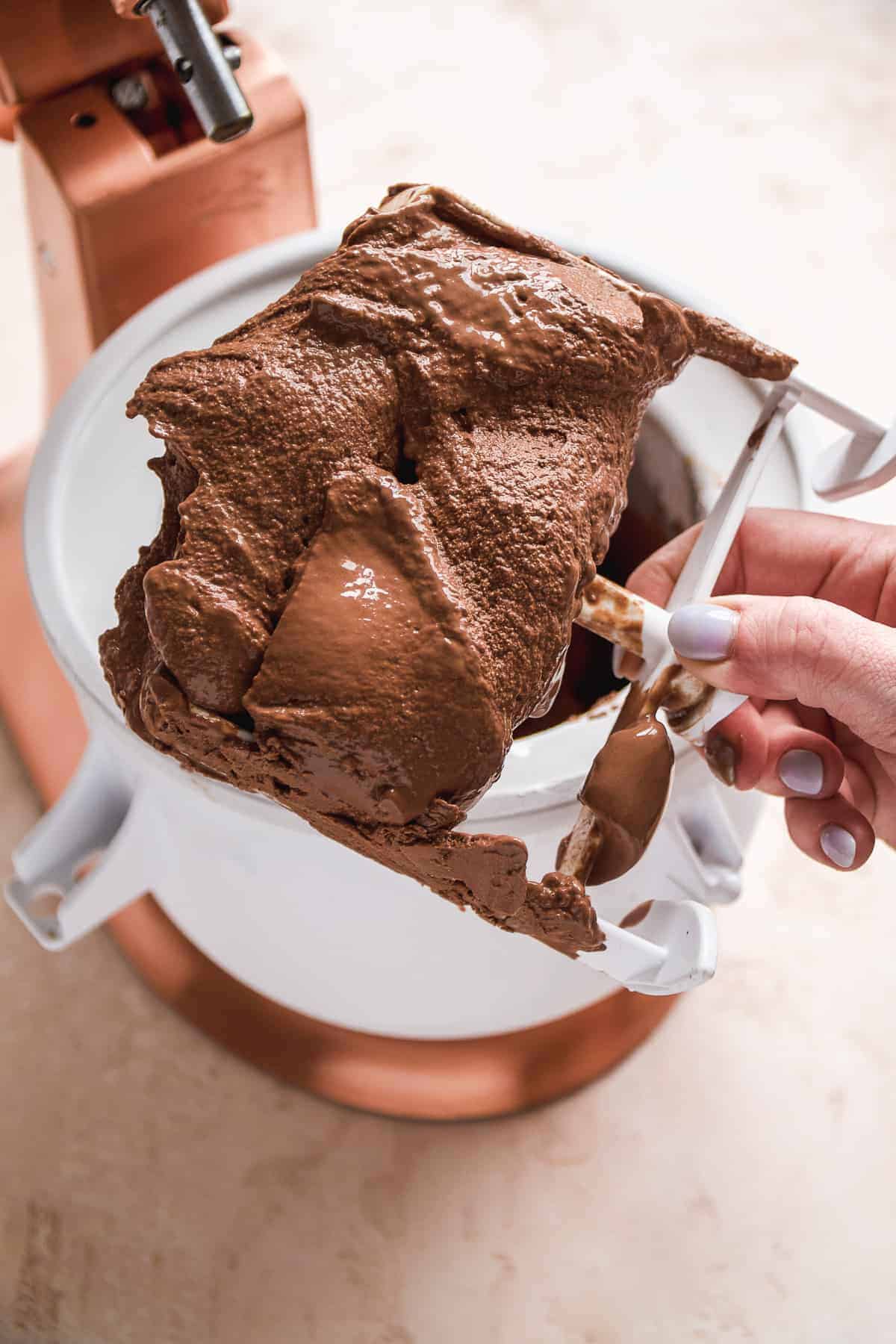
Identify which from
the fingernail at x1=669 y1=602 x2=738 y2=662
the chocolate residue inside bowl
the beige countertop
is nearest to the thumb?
the fingernail at x1=669 y1=602 x2=738 y2=662

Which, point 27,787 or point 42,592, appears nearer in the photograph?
point 42,592

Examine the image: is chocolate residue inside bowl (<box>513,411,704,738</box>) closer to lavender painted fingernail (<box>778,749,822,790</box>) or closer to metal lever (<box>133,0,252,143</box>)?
lavender painted fingernail (<box>778,749,822,790</box>)

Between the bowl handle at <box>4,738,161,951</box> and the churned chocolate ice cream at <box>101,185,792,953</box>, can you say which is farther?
the bowl handle at <box>4,738,161,951</box>

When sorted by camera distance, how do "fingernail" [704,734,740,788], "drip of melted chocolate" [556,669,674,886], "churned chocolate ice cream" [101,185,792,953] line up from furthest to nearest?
"fingernail" [704,734,740,788], "drip of melted chocolate" [556,669,674,886], "churned chocolate ice cream" [101,185,792,953]

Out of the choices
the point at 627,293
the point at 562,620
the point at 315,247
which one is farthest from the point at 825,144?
the point at 562,620

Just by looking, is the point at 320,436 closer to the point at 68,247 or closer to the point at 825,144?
the point at 68,247

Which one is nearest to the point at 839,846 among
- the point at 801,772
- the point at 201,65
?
the point at 801,772

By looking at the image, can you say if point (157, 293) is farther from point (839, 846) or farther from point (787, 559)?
point (839, 846)

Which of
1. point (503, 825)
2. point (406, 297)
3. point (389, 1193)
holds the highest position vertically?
point (406, 297)

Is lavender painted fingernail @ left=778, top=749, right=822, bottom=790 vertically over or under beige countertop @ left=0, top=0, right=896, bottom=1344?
over
